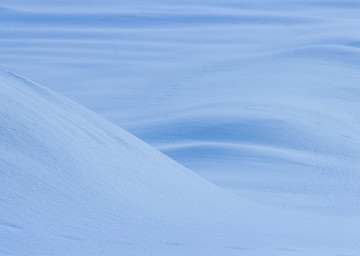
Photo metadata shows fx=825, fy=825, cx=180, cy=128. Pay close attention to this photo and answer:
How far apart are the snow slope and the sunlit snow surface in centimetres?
12

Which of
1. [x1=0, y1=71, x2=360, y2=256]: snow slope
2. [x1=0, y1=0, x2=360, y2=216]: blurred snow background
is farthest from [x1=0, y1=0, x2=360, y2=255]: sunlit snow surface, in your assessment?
[x1=0, y1=71, x2=360, y2=256]: snow slope

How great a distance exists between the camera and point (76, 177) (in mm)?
1427

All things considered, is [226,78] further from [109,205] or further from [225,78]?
[109,205]

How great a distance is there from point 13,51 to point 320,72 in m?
1.81

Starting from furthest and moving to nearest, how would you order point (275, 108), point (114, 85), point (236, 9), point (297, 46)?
1. point (236, 9)
2. point (297, 46)
3. point (114, 85)
4. point (275, 108)

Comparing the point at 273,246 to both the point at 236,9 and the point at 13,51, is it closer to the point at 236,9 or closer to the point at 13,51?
the point at 13,51

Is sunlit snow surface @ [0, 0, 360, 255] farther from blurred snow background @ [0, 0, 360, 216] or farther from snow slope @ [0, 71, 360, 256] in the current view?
snow slope @ [0, 71, 360, 256]

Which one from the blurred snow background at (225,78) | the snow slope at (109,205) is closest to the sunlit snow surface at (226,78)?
the blurred snow background at (225,78)

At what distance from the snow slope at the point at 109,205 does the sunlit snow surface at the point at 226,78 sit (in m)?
0.12

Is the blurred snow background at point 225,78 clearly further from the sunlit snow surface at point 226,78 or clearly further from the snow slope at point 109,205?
the snow slope at point 109,205

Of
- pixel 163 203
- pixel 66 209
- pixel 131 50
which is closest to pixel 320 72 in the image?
pixel 131 50

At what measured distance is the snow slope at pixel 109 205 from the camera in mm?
1231

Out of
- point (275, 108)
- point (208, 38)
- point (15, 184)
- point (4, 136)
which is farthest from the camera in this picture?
point (208, 38)

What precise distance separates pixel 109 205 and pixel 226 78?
2.36 metres
